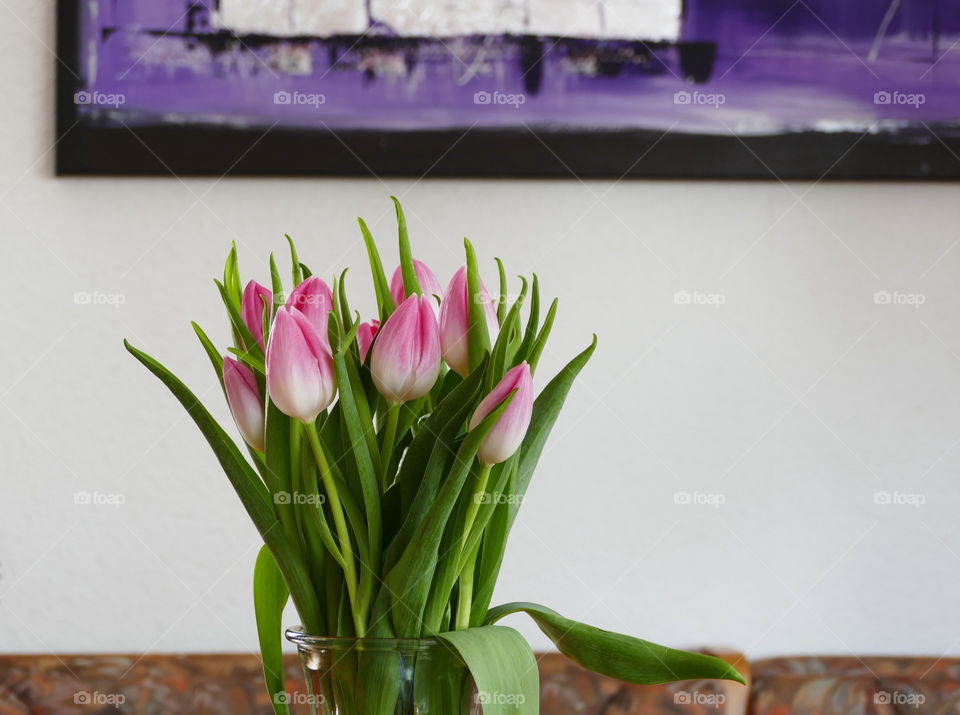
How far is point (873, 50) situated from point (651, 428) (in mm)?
697

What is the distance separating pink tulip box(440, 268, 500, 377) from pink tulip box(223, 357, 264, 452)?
0.34ft

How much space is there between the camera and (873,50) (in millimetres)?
1500

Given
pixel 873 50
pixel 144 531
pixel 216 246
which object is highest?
pixel 873 50

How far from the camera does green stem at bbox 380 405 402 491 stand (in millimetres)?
510

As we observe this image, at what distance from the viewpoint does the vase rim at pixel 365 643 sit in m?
0.44

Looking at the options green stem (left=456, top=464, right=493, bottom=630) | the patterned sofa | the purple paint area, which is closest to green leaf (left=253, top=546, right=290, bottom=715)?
green stem (left=456, top=464, right=493, bottom=630)

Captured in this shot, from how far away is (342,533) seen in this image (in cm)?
48

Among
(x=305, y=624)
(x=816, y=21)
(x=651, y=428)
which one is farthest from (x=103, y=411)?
(x=816, y=21)

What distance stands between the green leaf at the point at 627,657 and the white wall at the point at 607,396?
97 cm

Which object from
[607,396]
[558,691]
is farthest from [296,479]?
[607,396]

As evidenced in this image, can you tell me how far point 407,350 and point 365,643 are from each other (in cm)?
14

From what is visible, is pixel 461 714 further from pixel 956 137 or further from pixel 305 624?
pixel 956 137

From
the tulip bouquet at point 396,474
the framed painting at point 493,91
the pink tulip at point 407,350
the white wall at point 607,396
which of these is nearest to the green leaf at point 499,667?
the tulip bouquet at point 396,474

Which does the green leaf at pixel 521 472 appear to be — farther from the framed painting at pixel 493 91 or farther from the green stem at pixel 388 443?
the framed painting at pixel 493 91
